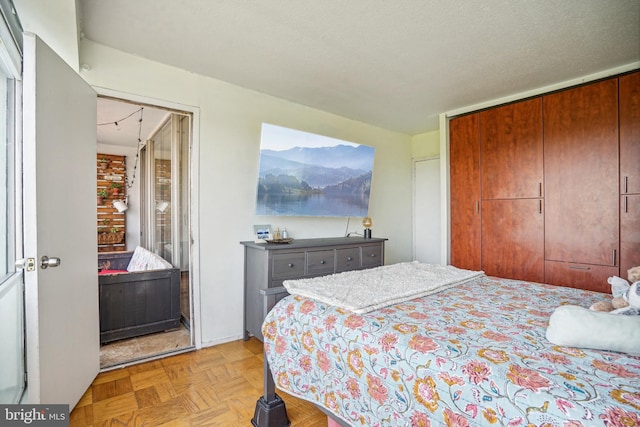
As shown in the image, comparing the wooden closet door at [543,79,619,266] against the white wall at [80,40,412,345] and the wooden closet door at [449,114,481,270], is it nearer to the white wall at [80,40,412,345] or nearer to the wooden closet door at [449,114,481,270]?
the wooden closet door at [449,114,481,270]

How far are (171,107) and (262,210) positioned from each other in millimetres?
1186

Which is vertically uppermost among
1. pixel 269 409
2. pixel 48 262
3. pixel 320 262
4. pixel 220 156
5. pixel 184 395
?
pixel 220 156

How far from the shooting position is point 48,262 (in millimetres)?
1613

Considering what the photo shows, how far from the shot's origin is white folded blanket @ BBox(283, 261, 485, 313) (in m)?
1.48

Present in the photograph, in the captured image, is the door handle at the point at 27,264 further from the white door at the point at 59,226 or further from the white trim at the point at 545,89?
the white trim at the point at 545,89

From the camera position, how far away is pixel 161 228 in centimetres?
421

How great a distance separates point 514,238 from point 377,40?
7.83 ft

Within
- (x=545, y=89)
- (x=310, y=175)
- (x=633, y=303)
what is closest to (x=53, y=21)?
(x=310, y=175)

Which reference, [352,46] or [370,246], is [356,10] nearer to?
[352,46]

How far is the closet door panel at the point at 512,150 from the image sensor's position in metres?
3.14

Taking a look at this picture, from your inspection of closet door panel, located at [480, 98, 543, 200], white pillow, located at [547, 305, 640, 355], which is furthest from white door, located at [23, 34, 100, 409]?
closet door panel, located at [480, 98, 543, 200]

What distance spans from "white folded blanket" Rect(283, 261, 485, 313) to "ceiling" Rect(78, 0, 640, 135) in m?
1.63

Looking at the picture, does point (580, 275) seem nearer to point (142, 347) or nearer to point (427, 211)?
point (427, 211)

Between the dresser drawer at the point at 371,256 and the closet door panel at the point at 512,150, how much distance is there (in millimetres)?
1303
